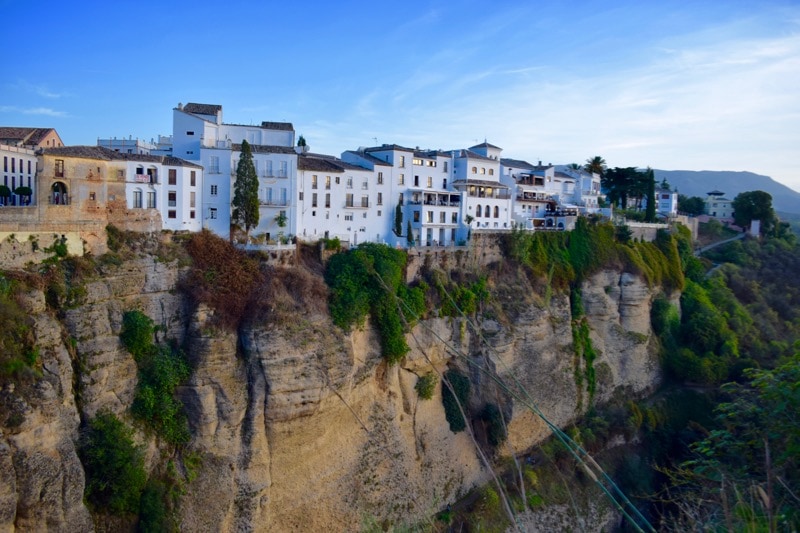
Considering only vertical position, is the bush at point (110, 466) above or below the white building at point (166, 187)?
below

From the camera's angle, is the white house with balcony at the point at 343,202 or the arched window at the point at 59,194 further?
the white house with balcony at the point at 343,202

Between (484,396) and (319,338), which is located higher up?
(319,338)

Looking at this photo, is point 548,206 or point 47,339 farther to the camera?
point 548,206

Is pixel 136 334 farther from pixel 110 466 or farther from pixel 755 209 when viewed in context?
pixel 755 209

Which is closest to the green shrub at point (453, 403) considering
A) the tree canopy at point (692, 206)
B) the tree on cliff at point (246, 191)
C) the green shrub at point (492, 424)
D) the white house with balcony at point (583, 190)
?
the green shrub at point (492, 424)

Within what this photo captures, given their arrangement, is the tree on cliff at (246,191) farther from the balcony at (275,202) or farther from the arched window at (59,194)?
the arched window at (59,194)

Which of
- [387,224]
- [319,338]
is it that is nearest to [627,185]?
[387,224]

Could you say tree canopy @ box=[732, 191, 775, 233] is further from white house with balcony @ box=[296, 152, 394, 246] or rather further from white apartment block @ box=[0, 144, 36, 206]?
white apartment block @ box=[0, 144, 36, 206]

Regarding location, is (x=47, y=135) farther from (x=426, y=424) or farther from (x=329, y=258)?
(x=426, y=424)
